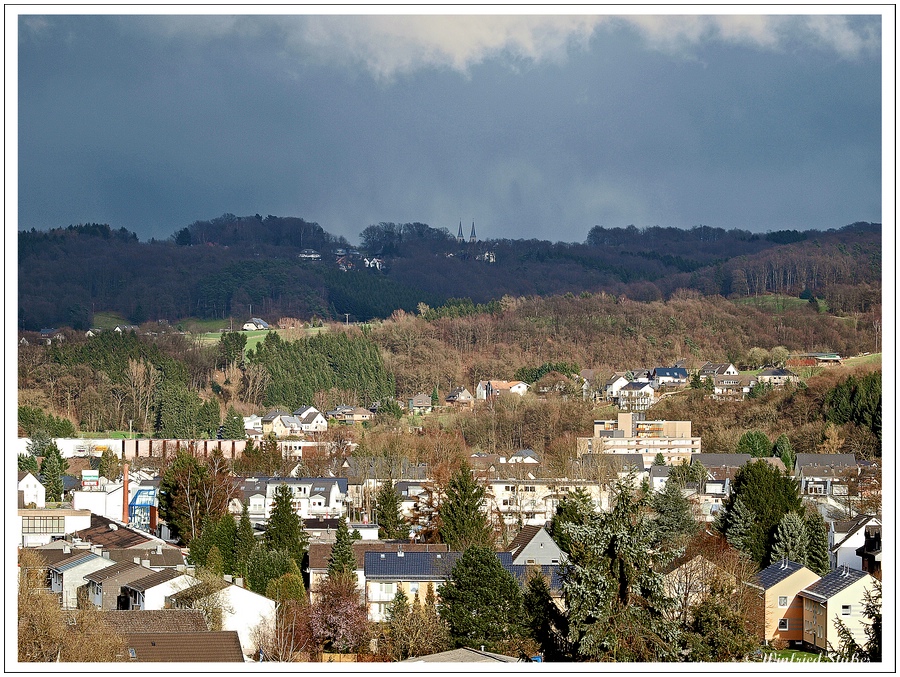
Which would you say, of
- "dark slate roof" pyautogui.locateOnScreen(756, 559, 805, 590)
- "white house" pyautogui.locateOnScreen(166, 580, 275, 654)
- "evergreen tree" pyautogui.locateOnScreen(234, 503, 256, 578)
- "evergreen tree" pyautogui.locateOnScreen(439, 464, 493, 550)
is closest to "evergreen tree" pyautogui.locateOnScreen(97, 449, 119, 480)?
"evergreen tree" pyautogui.locateOnScreen(234, 503, 256, 578)

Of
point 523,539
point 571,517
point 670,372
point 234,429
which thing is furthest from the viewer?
point 670,372

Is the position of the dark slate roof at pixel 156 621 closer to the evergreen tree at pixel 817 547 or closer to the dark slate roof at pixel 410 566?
the dark slate roof at pixel 410 566

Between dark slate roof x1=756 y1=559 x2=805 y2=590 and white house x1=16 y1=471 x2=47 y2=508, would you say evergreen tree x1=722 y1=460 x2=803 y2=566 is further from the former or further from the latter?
white house x1=16 y1=471 x2=47 y2=508

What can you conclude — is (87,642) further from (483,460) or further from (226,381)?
(226,381)

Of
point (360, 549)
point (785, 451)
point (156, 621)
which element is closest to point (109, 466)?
point (360, 549)

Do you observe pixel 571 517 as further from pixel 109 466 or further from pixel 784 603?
pixel 109 466
